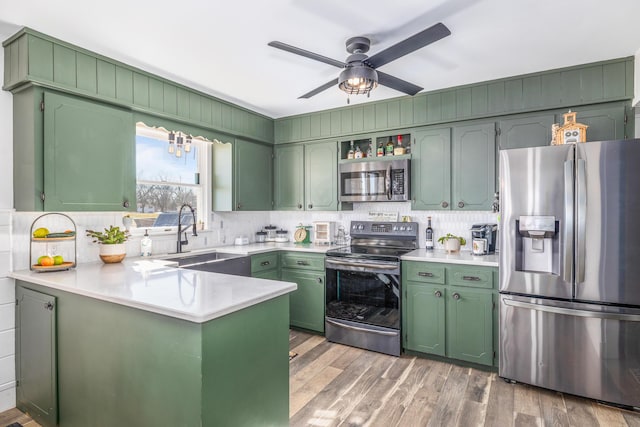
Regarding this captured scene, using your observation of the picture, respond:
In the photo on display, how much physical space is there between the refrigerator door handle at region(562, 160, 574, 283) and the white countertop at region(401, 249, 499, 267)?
48cm

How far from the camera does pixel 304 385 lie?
8.68 ft

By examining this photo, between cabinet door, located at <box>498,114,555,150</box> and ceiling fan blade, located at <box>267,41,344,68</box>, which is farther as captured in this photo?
cabinet door, located at <box>498,114,555,150</box>

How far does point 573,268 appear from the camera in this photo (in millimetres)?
2385

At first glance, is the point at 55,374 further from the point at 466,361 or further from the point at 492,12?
the point at 492,12

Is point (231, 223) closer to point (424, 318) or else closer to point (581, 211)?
point (424, 318)

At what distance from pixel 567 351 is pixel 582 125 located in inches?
64.1

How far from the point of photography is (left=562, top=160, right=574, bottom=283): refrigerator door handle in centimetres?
237

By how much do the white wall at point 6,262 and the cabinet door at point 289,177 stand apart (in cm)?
256

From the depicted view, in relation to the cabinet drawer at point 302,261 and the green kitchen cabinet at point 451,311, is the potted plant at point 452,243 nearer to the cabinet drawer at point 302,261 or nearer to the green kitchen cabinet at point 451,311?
the green kitchen cabinet at point 451,311

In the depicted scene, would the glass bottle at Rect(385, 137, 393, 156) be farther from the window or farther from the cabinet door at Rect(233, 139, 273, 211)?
the window

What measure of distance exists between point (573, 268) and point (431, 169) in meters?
1.47

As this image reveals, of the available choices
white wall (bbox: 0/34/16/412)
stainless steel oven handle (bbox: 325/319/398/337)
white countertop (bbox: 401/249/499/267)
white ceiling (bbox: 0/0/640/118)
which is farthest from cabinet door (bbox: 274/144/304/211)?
white wall (bbox: 0/34/16/412)

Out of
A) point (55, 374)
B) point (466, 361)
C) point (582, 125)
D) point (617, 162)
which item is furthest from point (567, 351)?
point (55, 374)

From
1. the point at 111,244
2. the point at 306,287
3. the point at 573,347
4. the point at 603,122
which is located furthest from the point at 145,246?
the point at 603,122
